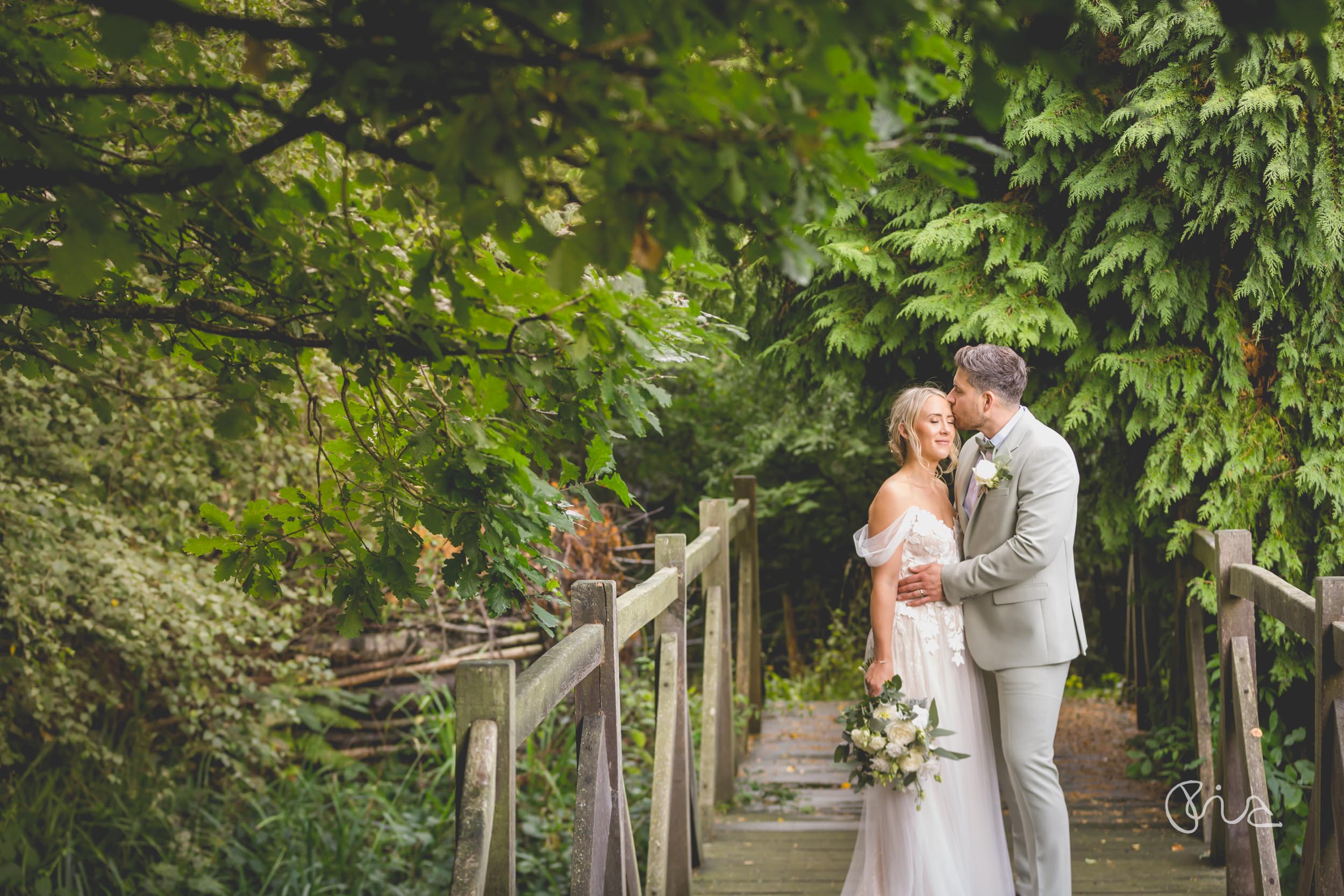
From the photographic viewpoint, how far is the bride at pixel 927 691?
3.60 metres

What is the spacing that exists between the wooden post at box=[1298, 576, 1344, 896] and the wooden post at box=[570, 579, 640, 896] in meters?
2.07

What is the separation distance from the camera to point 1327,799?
2.98 metres

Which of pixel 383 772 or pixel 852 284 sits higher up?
pixel 852 284

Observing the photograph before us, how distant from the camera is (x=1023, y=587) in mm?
3518

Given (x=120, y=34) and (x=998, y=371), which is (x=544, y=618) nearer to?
(x=120, y=34)

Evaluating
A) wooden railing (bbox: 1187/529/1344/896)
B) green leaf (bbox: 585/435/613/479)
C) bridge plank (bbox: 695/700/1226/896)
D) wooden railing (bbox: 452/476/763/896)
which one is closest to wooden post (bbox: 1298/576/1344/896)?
wooden railing (bbox: 1187/529/1344/896)

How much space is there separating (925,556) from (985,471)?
0.49m

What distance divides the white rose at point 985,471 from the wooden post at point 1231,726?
1.17 m

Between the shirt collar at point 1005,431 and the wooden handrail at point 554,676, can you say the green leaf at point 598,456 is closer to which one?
the wooden handrail at point 554,676

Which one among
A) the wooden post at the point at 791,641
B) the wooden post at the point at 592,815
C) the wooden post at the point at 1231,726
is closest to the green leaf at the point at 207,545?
the wooden post at the point at 592,815

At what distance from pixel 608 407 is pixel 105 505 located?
3.97 m

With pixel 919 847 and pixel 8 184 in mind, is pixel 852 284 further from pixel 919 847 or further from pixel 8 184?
pixel 8 184

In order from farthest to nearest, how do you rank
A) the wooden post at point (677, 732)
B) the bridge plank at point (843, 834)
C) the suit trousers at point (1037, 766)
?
the bridge plank at point (843, 834) < the wooden post at point (677, 732) < the suit trousers at point (1037, 766)

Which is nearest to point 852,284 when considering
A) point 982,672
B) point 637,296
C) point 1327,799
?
point 982,672
